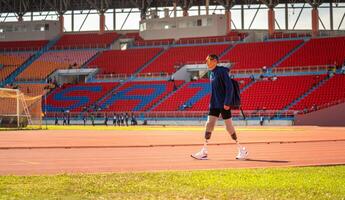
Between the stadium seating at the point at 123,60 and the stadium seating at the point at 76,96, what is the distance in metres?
3.31

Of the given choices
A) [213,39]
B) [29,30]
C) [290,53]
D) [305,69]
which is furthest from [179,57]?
[29,30]

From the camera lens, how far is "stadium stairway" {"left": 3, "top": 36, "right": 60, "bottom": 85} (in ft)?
232

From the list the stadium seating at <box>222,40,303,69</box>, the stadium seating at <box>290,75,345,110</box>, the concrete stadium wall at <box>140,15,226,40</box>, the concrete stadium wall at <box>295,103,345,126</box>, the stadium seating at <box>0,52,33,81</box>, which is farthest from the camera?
the stadium seating at <box>0,52,33,81</box>

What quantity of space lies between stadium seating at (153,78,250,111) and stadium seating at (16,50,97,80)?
650 inches

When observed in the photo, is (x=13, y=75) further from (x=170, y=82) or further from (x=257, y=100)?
(x=257, y=100)

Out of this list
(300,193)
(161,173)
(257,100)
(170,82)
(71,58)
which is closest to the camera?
(300,193)

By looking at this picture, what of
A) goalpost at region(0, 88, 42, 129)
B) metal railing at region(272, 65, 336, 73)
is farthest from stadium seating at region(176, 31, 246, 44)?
goalpost at region(0, 88, 42, 129)

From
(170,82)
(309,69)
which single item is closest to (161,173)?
(309,69)

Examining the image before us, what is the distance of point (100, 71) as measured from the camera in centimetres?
6888

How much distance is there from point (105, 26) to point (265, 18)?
2081 cm

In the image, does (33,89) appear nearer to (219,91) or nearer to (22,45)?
(22,45)

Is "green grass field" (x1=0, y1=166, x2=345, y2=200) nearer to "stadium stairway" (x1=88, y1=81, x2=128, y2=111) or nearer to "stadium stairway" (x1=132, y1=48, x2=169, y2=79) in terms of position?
"stadium stairway" (x1=88, y1=81, x2=128, y2=111)

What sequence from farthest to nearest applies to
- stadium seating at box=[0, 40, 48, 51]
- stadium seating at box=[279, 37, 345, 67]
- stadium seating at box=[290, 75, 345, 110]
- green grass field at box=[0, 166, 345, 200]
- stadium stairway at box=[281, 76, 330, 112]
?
stadium seating at box=[0, 40, 48, 51] < stadium seating at box=[279, 37, 345, 67] < stadium stairway at box=[281, 76, 330, 112] < stadium seating at box=[290, 75, 345, 110] < green grass field at box=[0, 166, 345, 200]

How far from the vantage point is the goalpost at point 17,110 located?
41156mm
